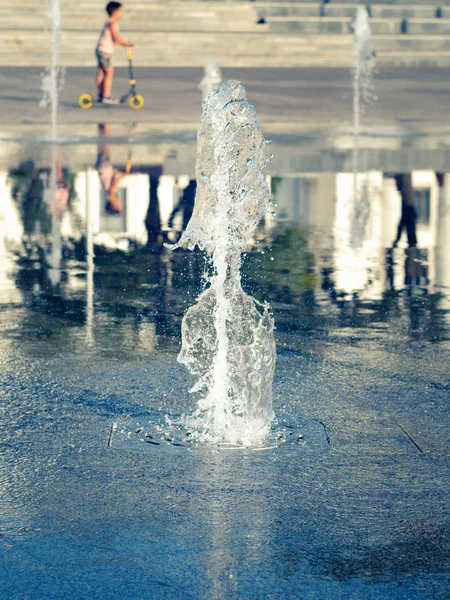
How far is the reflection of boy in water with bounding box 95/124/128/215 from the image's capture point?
47.0 feet

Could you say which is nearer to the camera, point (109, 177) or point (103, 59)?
point (109, 177)

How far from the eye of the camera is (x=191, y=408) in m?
6.80

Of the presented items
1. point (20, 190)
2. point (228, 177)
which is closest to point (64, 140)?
point (20, 190)

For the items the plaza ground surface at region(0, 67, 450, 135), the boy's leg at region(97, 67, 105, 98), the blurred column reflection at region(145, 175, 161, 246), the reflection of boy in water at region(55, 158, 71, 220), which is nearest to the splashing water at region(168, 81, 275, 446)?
the blurred column reflection at region(145, 175, 161, 246)

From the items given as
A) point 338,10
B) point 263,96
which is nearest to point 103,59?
point 263,96

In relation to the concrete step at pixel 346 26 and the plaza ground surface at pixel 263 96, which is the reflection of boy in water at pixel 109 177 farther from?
the concrete step at pixel 346 26

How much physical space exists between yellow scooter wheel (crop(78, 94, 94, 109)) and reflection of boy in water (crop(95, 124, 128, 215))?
15.8ft

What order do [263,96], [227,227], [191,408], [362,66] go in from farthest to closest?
[362,66] < [263,96] < [227,227] < [191,408]

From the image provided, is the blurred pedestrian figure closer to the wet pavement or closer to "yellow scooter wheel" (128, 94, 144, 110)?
the wet pavement

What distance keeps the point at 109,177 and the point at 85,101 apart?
8.54m

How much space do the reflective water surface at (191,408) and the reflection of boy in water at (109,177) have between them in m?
0.80

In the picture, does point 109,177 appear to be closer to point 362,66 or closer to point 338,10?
point 362,66

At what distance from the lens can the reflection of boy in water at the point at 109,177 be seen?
14.3 m

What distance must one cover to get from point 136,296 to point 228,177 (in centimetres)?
294
